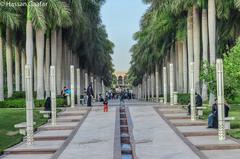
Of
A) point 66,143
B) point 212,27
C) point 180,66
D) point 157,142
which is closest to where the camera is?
point 157,142

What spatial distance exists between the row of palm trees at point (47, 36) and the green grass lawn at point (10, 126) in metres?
5.70

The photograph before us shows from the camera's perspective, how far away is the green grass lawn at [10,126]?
18.5m

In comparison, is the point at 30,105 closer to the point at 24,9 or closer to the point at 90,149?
the point at 90,149

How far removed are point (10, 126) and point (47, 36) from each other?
725 inches

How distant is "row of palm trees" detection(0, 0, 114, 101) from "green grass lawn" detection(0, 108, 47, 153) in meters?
5.70

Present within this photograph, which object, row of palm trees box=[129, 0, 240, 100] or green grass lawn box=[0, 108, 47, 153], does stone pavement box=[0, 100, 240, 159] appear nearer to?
green grass lawn box=[0, 108, 47, 153]

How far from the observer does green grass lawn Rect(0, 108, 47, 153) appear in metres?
18.5

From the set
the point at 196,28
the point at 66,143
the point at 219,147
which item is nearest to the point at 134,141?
the point at 66,143

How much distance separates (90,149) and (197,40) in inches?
946

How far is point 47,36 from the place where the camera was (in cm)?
4028

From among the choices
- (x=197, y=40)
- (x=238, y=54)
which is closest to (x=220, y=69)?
(x=238, y=54)

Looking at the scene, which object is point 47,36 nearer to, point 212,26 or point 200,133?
point 212,26

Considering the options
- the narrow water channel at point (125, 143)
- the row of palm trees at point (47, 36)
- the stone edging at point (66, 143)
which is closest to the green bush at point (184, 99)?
the row of palm trees at point (47, 36)

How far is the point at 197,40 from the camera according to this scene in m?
38.7
